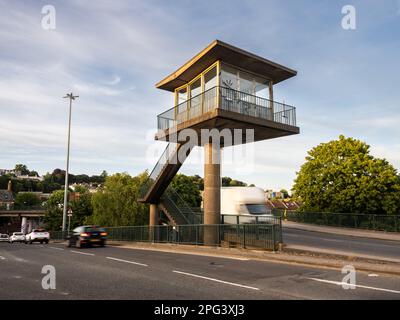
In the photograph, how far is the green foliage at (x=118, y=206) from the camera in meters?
46.4

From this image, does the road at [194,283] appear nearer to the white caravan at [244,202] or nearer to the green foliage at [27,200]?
the white caravan at [244,202]

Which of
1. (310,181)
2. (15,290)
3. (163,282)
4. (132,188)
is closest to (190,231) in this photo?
(163,282)

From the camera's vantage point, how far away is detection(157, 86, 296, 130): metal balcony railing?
18047mm

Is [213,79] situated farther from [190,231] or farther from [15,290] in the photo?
[15,290]

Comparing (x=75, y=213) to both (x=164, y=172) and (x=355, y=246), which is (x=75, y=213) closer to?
(x=164, y=172)

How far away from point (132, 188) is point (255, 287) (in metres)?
41.5

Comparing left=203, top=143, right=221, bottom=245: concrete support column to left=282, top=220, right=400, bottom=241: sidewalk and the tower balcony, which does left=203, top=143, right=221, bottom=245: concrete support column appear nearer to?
the tower balcony

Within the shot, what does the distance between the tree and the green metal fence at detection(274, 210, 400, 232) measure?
119 cm

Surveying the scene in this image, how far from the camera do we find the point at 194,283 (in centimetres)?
824

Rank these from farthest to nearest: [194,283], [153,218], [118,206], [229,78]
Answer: [118,206] < [153,218] < [229,78] < [194,283]

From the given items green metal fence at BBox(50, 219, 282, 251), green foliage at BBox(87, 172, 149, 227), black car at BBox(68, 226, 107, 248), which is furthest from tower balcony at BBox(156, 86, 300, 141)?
green foliage at BBox(87, 172, 149, 227)

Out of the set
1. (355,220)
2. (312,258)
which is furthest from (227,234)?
(355,220)

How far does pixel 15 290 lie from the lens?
7629mm

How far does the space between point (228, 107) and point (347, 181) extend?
1961 cm
